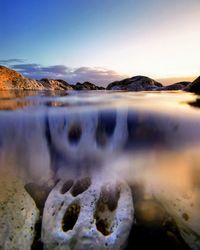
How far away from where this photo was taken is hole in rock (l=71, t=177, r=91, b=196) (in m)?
4.35

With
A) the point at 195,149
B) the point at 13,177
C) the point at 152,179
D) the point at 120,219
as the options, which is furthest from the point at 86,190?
the point at 195,149

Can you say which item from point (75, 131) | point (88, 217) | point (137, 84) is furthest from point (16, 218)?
point (137, 84)

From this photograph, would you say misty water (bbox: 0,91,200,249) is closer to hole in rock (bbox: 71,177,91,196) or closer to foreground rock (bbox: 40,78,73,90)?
hole in rock (bbox: 71,177,91,196)

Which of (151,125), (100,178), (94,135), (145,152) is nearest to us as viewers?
(100,178)

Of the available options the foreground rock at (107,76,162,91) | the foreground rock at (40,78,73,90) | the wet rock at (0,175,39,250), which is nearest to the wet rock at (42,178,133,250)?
the wet rock at (0,175,39,250)

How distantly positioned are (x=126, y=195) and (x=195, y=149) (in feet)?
12.7

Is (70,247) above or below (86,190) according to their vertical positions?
below

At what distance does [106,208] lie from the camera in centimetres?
393

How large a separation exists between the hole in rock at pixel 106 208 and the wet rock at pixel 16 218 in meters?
1.04

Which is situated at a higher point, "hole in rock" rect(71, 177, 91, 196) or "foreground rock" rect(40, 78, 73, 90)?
"hole in rock" rect(71, 177, 91, 196)

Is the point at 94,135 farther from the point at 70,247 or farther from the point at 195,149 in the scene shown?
the point at 70,247

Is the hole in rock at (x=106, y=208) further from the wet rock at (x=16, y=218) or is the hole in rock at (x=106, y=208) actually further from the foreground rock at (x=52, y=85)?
the foreground rock at (x=52, y=85)

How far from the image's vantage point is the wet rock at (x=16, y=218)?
3.52 meters

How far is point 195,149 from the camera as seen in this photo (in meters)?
7.15
